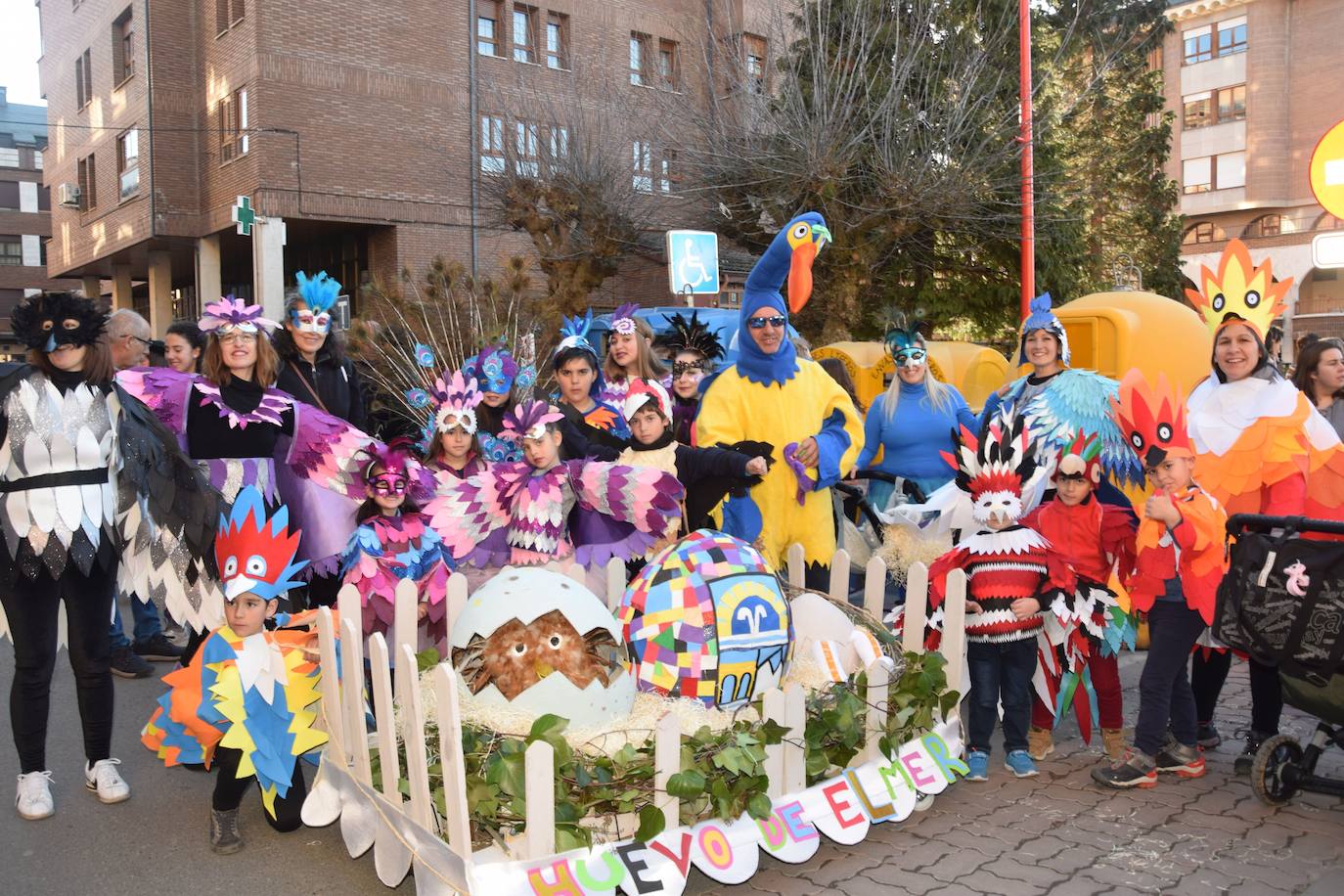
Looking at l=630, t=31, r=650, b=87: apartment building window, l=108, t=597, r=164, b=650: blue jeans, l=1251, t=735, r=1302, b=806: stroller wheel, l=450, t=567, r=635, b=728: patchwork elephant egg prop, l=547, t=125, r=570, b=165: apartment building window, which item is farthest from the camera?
l=630, t=31, r=650, b=87: apartment building window

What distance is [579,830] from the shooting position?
3.13 meters

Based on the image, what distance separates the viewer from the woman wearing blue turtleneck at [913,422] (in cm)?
606

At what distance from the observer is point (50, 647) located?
13.8 feet

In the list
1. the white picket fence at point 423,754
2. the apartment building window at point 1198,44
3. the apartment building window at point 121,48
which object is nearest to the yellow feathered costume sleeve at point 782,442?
the white picket fence at point 423,754

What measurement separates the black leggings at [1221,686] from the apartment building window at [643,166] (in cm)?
1490

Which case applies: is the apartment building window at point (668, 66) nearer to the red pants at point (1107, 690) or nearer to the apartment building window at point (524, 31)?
the apartment building window at point (524, 31)

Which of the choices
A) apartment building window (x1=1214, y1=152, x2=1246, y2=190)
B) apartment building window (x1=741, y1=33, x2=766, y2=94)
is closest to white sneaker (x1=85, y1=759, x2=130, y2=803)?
apartment building window (x1=741, y1=33, x2=766, y2=94)

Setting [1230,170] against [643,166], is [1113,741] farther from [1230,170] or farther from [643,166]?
[1230,170]

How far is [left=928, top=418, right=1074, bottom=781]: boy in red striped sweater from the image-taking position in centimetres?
445

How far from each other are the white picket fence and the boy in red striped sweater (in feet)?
0.63

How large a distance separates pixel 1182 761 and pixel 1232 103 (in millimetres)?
40408

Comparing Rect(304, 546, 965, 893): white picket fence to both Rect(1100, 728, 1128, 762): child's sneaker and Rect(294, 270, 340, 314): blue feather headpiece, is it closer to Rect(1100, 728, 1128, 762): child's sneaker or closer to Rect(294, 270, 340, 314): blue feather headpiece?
Rect(1100, 728, 1128, 762): child's sneaker

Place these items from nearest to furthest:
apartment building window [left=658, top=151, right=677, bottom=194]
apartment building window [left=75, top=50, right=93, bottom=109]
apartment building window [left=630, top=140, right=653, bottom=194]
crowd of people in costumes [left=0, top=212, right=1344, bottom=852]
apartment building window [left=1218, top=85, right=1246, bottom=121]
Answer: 1. crowd of people in costumes [left=0, top=212, right=1344, bottom=852]
2. apartment building window [left=658, top=151, right=677, bottom=194]
3. apartment building window [left=630, top=140, right=653, bottom=194]
4. apartment building window [left=75, top=50, right=93, bottom=109]
5. apartment building window [left=1218, top=85, right=1246, bottom=121]

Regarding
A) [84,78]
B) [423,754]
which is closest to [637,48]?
[84,78]
